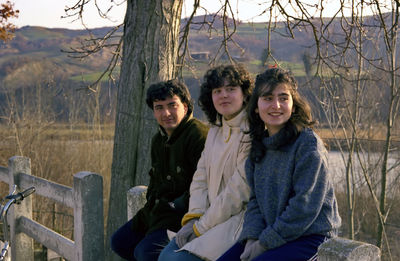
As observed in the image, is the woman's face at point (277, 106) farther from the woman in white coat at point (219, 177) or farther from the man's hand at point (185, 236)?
the man's hand at point (185, 236)

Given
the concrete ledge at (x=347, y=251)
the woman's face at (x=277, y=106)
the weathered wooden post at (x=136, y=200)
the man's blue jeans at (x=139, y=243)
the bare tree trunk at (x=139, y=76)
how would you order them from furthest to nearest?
the bare tree trunk at (x=139, y=76)
the weathered wooden post at (x=136, y=200)
the man's blue jeans at (x=139, y=243)
the woman's face at (x=277, y=106)
the concrete ledge at (x=347, y=251)

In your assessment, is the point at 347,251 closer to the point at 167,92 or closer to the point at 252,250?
the point at 252,250

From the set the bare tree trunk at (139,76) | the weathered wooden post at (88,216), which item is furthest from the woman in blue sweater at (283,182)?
the bare tree trunk at (139,76)

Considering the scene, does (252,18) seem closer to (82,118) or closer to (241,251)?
(241,251)

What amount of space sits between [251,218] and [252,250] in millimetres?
186

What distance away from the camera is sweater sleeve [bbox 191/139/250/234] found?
8.92 feet

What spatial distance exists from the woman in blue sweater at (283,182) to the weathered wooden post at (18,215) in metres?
3.17

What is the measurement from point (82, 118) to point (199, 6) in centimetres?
582

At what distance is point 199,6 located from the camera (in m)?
5.75

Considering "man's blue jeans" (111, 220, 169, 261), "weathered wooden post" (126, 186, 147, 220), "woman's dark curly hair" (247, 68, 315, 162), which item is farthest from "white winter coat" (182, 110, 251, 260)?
"weathered wooden post" (126, 186, 147, 220)

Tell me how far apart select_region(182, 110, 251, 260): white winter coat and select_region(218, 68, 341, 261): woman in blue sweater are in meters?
0.09

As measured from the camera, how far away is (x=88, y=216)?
3861 millimetres

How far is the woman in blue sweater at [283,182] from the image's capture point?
2342 millimetres

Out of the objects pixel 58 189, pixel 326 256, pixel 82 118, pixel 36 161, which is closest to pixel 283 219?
pixel 326 256
